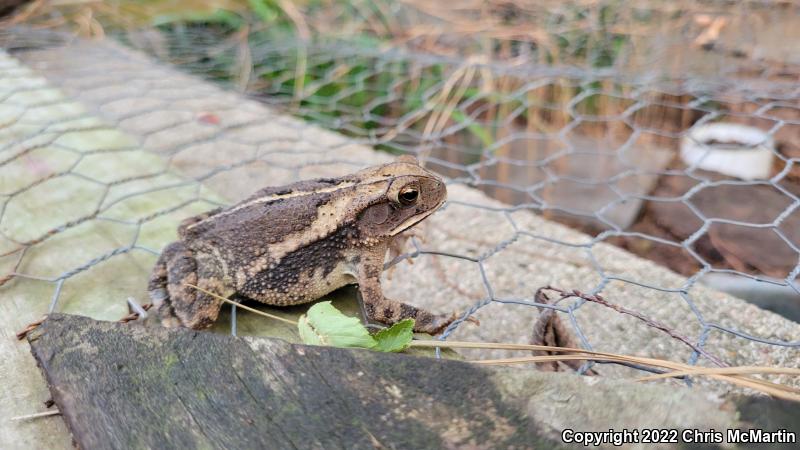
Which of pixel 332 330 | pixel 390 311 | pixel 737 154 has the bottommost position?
pixel 737 154

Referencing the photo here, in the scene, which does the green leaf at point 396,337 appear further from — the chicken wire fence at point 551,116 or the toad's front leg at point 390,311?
Result: the chicken wire fence at point 551,116

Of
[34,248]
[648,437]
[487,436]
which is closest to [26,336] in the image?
[34,248]
